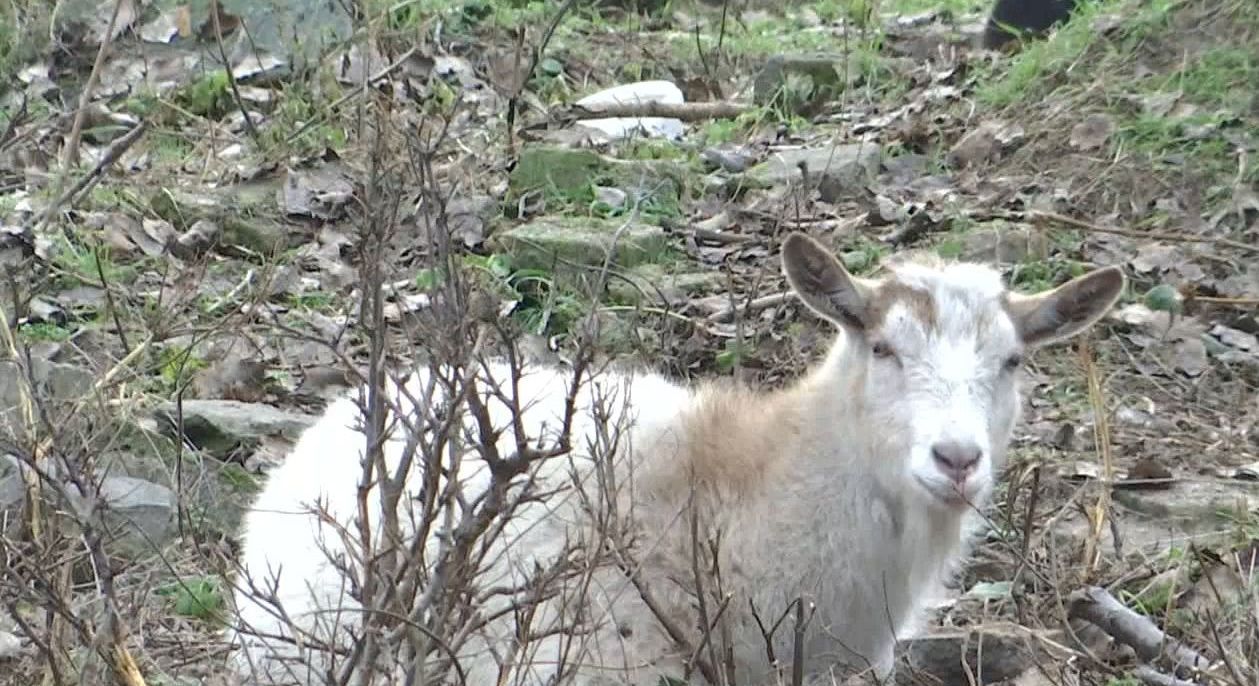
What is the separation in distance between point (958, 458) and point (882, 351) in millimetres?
475

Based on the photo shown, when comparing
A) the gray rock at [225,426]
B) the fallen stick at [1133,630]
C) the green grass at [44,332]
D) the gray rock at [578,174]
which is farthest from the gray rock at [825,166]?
the fallen stick at [1133,630]

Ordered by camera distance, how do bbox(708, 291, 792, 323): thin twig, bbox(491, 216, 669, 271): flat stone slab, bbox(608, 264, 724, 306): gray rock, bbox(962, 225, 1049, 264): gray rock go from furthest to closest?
1. bbox(491, 216, 669, 271): flat stone slab
2. bbox(962, 225, 1049, 264): gray rock
3. bbox(608, 264, 724, 306): gray rock
4. bbox(708, 291, 792, 323): thin twig

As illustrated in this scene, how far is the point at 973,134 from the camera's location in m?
9.18

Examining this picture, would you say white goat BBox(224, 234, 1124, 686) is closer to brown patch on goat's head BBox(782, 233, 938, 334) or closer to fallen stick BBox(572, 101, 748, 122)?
brown patch on goat's head BBox(782, 233, 938, 334)

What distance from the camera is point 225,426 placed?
644 centimetres

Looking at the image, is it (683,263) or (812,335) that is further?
(683,263)

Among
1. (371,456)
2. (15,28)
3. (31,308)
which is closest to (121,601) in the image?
(371,456)

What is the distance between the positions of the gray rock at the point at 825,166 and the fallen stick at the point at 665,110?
110cm

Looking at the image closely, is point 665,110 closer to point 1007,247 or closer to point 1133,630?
point 1007,247

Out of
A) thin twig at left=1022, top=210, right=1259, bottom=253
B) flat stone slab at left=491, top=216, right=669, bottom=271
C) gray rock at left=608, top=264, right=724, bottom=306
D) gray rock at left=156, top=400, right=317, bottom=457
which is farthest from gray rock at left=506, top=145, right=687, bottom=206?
gray rock at left=156, top=400, right=317, bottom=457

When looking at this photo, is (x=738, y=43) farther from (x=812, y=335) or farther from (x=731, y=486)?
(x=731, y=486)

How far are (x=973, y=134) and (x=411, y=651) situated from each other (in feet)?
20.4

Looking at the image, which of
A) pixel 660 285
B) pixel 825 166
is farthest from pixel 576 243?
pixel 825 166

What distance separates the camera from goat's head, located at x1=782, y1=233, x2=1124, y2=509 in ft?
15.4
